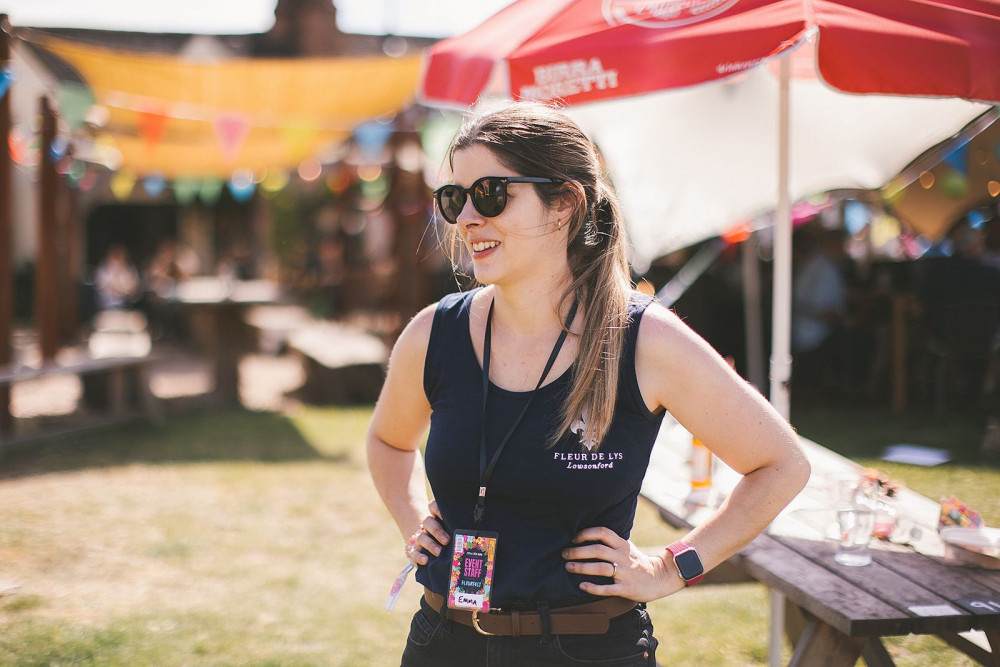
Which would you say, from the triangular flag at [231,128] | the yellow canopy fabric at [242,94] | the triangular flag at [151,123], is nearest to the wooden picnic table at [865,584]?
the triangular flag at [231,128]

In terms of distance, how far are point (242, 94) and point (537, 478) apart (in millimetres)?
8361

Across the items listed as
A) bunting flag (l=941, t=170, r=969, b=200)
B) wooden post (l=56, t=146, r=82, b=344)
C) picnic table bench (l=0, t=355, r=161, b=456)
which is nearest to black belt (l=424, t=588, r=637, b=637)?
picnic table bench (l=0, t=355, r=161, b=456)

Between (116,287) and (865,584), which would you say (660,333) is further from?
(116,287)

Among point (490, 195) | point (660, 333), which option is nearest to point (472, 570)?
point (660, 333)

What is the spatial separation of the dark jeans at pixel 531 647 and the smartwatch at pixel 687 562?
4.5 inches

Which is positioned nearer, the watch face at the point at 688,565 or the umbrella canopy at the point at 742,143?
the watch face at the point at 688,565

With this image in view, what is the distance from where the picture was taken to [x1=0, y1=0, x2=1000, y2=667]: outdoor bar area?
2.39 m

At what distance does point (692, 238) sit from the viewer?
16.7 ft

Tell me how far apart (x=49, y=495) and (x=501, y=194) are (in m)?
5.24

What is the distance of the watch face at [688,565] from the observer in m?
1.74

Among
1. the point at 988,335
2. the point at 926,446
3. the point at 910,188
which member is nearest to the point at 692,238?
the point at 926,446

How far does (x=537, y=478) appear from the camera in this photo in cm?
167

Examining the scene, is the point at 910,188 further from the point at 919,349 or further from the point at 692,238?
the point at 692,238

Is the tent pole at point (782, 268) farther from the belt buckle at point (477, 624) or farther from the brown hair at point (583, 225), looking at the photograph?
the belt buckle at point (477, 624)
